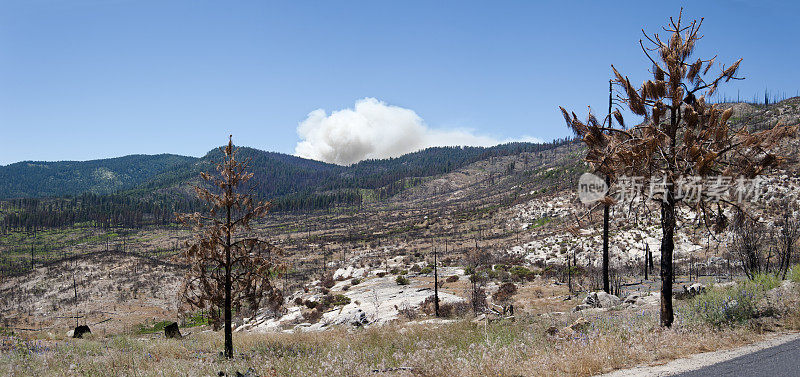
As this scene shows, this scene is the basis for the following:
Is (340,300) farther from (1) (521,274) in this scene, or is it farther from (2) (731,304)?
(2) (731,304)

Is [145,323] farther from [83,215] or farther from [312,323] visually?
[83,215]

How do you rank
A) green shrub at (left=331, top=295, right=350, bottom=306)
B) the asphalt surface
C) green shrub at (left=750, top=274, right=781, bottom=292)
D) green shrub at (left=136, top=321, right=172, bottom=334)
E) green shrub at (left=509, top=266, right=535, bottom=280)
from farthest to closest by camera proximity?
green shrub at (left=509, top=266, right=535, bottom=280) < green shrub at (left=136, top=321, right=172, bottom=334) < green shrub at (left=331, top=295, right=350, bottom=306) < green shrub at (left=750, top=274, right=781, bottom=292) < the asphalt surface

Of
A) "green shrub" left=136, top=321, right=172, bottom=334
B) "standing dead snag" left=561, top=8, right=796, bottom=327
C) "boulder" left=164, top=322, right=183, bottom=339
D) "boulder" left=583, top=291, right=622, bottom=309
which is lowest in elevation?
"green shrub" left=136, top=321, right=172, bottom=334

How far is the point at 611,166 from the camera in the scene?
8.77m

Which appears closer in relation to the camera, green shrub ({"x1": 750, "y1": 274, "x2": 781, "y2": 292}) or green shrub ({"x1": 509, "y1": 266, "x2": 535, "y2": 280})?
green shrub ({"x1": 750, "y1": 274, "x2": 781, "y2": 292})

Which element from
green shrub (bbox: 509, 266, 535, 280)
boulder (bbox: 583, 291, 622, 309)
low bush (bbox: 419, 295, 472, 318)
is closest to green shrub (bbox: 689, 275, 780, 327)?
boulder (bbox: 583, 291, 622, 309)

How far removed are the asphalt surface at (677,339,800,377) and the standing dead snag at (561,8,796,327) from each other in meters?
2.00

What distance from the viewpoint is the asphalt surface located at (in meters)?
5.87

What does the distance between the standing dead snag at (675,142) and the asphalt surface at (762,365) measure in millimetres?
2000

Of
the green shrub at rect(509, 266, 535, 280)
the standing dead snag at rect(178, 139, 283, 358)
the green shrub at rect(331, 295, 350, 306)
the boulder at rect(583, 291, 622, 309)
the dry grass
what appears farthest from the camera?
the green shrub at rect(509, 266, 535, 280)

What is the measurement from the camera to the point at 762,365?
20.3ft

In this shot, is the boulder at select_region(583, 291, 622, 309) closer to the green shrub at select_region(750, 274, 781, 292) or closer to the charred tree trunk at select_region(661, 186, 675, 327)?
the green shrub at select_region(750, 274, 781, 292)

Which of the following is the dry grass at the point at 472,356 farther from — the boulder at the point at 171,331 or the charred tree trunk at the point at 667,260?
the boulder at the point at 171,331

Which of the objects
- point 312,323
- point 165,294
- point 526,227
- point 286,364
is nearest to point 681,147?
point 286,364
